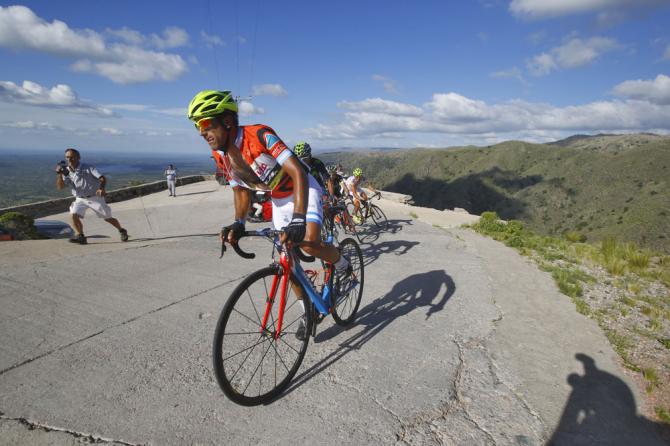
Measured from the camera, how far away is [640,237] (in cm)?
8119

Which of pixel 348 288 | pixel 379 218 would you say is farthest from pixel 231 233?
pixel 379 218

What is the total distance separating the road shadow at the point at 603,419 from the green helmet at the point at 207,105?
3.58m

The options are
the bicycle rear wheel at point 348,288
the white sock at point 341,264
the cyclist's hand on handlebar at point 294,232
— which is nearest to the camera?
the cyclist's hand on handlebar at point 294,232

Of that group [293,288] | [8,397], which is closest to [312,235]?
[293,288]

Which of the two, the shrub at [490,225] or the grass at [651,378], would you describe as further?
the shrub at [490,225]

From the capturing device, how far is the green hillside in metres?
92.8

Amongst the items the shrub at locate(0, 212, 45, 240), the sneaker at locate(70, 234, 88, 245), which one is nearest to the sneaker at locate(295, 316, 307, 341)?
the sneaker at locate(70, 234, 88, 245)

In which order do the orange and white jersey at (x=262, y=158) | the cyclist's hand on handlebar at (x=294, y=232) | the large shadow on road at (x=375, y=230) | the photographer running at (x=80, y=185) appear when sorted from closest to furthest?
1. the cyclist's hand on handlebar at (x=294, y=232)
2. the orange and white jersey at (x=262, y=158)
3. the photographer running at (x=80, y=185)
4. the large shadow on road at (x=375, y=230)

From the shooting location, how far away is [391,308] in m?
4.79

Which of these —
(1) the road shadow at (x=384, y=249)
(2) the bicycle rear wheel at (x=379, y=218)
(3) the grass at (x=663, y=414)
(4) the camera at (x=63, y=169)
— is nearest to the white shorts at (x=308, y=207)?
(3) the grass at (x=663, y=414)

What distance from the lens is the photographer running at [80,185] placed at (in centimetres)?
732

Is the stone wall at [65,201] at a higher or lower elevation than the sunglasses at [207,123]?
lower

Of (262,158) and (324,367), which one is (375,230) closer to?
(324,367)

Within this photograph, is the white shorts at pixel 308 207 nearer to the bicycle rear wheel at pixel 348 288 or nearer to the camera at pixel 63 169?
the bicycle rear wheel at pixel 348 288
